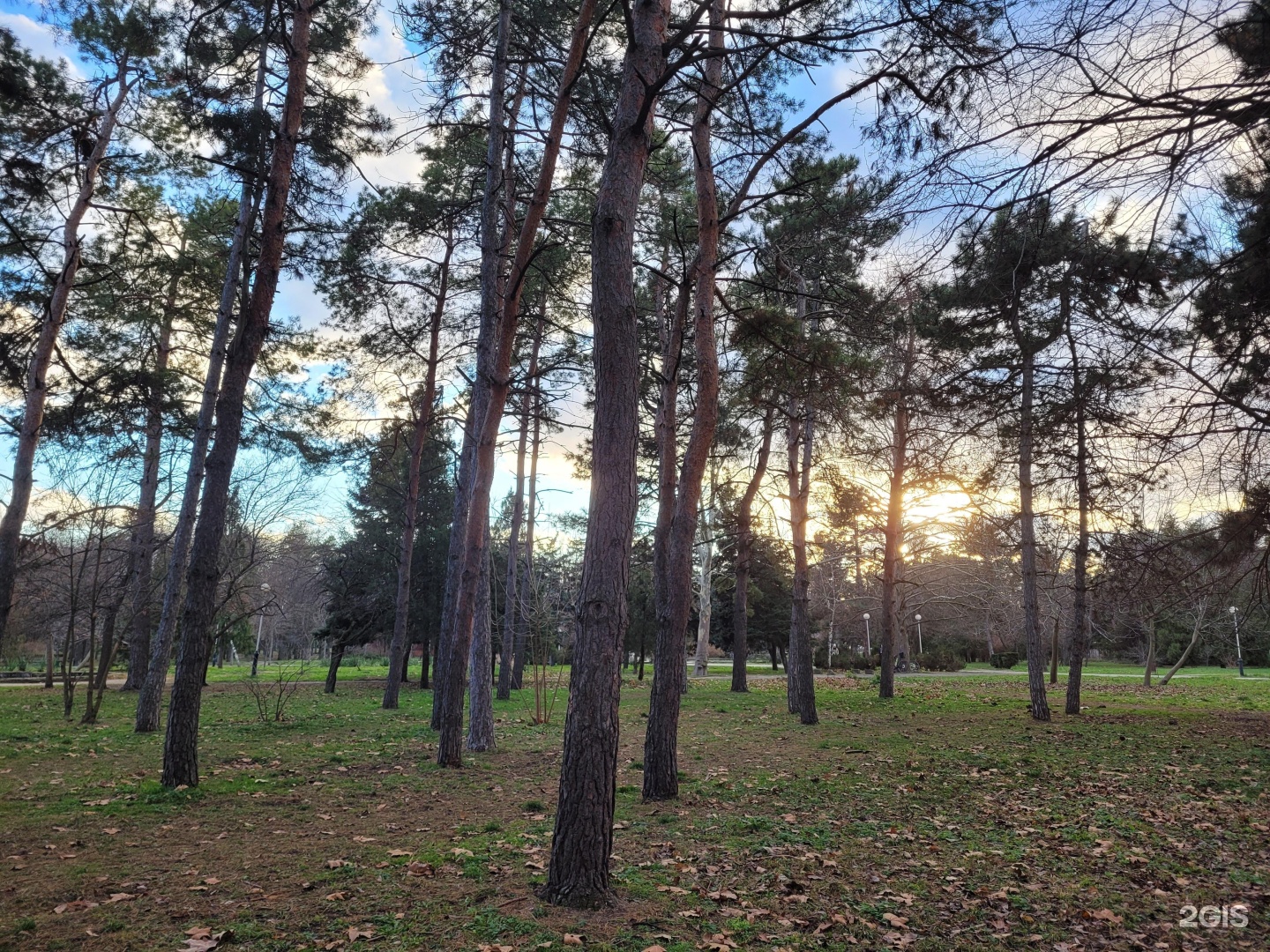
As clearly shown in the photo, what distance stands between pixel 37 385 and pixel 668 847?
1041 centimetres

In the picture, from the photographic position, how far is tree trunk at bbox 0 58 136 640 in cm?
894

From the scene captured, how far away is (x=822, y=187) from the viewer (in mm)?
10445

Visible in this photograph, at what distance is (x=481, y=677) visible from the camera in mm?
9656

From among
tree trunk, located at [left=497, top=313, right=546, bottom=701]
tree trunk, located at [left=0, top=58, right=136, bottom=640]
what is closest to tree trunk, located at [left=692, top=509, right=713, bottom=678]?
tree trunk, located at [left=497, top=313, right=546, bottom=701]

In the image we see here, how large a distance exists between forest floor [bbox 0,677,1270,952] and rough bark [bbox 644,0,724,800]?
494 millimetres

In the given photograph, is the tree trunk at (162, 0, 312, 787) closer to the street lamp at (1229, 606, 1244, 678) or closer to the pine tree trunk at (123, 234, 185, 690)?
the pine tree trunk at (123, 234, 185, 690)

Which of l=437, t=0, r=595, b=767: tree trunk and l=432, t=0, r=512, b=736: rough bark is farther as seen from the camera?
l=432, t=0, r=512, b=736: rough bark

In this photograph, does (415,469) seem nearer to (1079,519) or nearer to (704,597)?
(1079,519)

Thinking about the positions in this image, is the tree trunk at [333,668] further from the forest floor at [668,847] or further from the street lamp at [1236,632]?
the street lamp at [1236,632]

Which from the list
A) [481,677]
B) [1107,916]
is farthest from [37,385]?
[1107,916]

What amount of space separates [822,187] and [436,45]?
5.60 meters

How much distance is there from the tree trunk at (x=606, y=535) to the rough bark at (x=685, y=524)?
2.91m

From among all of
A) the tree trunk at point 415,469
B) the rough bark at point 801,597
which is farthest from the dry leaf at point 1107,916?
the tree trunk at point 415,469

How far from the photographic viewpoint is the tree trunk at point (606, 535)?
12.5 ft
